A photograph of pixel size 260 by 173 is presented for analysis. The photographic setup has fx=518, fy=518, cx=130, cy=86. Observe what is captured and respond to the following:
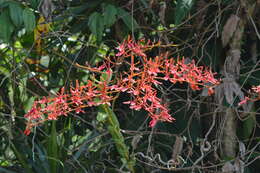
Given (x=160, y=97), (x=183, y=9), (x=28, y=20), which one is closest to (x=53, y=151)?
(x=160, y=97)

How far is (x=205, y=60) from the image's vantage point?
196 cm

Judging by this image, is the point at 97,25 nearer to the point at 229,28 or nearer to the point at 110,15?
the point at 110,15

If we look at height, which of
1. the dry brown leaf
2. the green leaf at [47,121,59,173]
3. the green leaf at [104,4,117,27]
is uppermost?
the green leaf at [104,4,117,27]

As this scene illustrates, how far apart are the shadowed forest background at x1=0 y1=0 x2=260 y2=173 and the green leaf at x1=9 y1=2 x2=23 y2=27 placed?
2.4 inches

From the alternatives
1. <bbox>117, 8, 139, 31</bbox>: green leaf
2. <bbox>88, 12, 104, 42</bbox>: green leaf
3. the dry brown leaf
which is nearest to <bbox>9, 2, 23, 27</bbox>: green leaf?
<bbox>88, 12, 104, 42</bbox>: green leaf

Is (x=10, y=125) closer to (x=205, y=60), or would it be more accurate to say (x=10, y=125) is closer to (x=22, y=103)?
(x=22, y=103)

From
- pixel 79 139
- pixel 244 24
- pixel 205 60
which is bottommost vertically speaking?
pixel 79 139

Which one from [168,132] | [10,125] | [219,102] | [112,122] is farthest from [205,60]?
[10,125]

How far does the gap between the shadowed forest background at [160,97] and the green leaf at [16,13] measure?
60mm

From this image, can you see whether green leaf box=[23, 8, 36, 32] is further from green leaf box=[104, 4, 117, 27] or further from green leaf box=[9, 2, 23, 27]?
green leaf box=[104, 4, 117, 27]

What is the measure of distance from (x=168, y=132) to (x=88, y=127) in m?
0.44

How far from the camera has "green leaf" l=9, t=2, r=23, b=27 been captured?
163 cm

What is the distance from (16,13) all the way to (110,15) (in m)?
0.31

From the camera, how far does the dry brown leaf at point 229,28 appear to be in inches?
71.2
